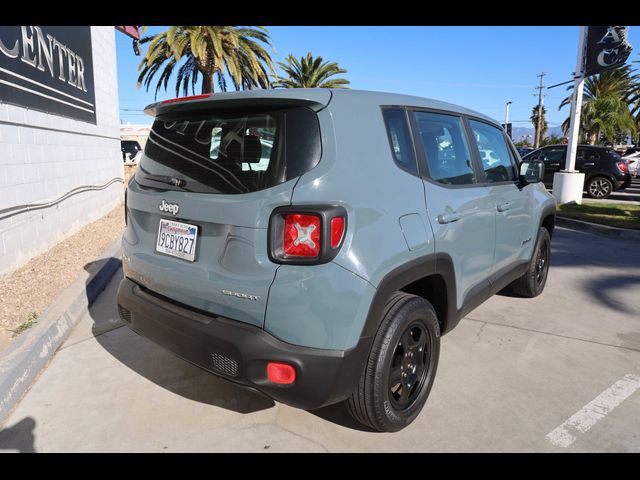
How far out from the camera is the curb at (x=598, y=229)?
7.78 metres

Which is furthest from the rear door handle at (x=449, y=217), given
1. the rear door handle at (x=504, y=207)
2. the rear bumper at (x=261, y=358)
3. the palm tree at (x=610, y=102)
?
the palm tree at (x=610, y=102)

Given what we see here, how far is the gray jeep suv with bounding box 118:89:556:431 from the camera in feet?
6.73

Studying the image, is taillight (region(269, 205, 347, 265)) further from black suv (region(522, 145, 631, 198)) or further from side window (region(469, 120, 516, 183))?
black suv (region(522, 145, 631, 198))

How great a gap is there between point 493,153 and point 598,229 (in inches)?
231

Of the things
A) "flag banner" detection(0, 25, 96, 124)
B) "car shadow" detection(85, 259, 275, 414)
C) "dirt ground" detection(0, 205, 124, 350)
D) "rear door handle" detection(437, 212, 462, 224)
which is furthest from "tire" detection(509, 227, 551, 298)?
"flag banner" detection(0, 25, 96, 124)

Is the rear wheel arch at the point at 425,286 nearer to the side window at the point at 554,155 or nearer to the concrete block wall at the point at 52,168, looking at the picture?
the concrete block wall at the point at 52,168

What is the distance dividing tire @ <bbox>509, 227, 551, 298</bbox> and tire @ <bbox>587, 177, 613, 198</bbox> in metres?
10.4

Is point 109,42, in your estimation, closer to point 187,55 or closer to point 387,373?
point 187,55

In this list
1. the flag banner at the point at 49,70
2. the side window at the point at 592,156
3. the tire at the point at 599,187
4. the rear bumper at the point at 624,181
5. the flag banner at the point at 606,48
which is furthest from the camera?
the side window at the point at 592,156

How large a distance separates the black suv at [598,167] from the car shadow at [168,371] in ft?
41.4

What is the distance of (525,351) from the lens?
3557 mm

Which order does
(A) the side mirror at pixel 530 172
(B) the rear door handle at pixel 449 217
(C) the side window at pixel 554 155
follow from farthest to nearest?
(C) the side window at pixel 554 155
(A) the side mirror at pixel 530 172
(B) the rear door handle at pixel 449 217

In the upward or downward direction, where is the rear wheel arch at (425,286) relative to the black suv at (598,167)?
downward

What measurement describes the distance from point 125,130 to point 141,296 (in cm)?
4696
